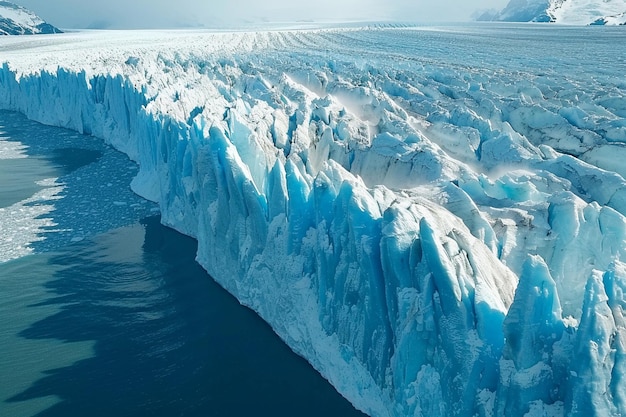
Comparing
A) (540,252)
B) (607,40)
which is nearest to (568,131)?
(540,252)

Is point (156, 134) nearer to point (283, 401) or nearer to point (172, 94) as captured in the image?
point (172, 94)

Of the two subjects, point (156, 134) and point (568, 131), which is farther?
point (156, 134)

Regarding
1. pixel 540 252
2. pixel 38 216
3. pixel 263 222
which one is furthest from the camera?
pixel 38 216

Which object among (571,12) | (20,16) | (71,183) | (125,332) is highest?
(571,12)

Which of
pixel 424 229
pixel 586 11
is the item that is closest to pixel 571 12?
pixel 586 11

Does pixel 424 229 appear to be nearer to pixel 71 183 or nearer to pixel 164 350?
pixel 164 350

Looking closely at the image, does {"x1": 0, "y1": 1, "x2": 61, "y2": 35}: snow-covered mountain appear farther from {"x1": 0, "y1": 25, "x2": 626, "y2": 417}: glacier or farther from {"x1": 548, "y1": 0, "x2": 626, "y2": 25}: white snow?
{"x1": 548, "y1": 0, "x2": 626, "y2": 25}: white snow
